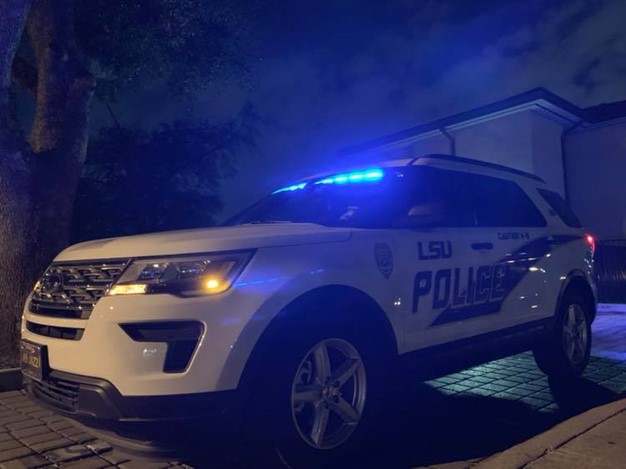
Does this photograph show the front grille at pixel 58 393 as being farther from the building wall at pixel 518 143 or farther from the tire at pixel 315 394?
the building wall at pixel 518 143

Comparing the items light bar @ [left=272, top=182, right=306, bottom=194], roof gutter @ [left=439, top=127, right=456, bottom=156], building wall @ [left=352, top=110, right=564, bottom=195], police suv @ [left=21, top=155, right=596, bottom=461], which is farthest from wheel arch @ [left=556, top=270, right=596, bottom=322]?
roof gutter @ [left=439, top=127, right=456, bottom=156]

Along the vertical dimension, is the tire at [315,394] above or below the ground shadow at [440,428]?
above

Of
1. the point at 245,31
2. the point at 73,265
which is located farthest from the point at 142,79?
the point at 73,265

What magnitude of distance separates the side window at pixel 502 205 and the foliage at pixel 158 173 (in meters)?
17.5

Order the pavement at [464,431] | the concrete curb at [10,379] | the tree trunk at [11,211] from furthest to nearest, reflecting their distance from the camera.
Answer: the tree trunk at [11,211], the concrete curb at [10,379], the pavement at [464,431]

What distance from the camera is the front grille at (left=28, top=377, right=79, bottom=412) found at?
2.62 meters

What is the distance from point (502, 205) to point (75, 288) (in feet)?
11.4

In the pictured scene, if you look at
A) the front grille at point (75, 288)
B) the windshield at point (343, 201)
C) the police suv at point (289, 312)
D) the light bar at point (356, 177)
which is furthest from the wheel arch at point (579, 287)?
the front grille at point (75, 288)

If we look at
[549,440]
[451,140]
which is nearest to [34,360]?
[549,440]

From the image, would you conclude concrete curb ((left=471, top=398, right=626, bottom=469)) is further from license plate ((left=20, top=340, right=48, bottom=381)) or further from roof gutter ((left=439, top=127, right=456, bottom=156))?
roof gutter ((left=439, top=127, right=456, bottom=156))

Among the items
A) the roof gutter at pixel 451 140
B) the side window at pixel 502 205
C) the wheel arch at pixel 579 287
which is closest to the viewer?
the side window at pixel 502 205

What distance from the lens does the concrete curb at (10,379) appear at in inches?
202

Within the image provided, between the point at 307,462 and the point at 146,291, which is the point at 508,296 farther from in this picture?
the point at 146,291

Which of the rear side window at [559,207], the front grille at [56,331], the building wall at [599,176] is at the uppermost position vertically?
the building wall at [599,176]
